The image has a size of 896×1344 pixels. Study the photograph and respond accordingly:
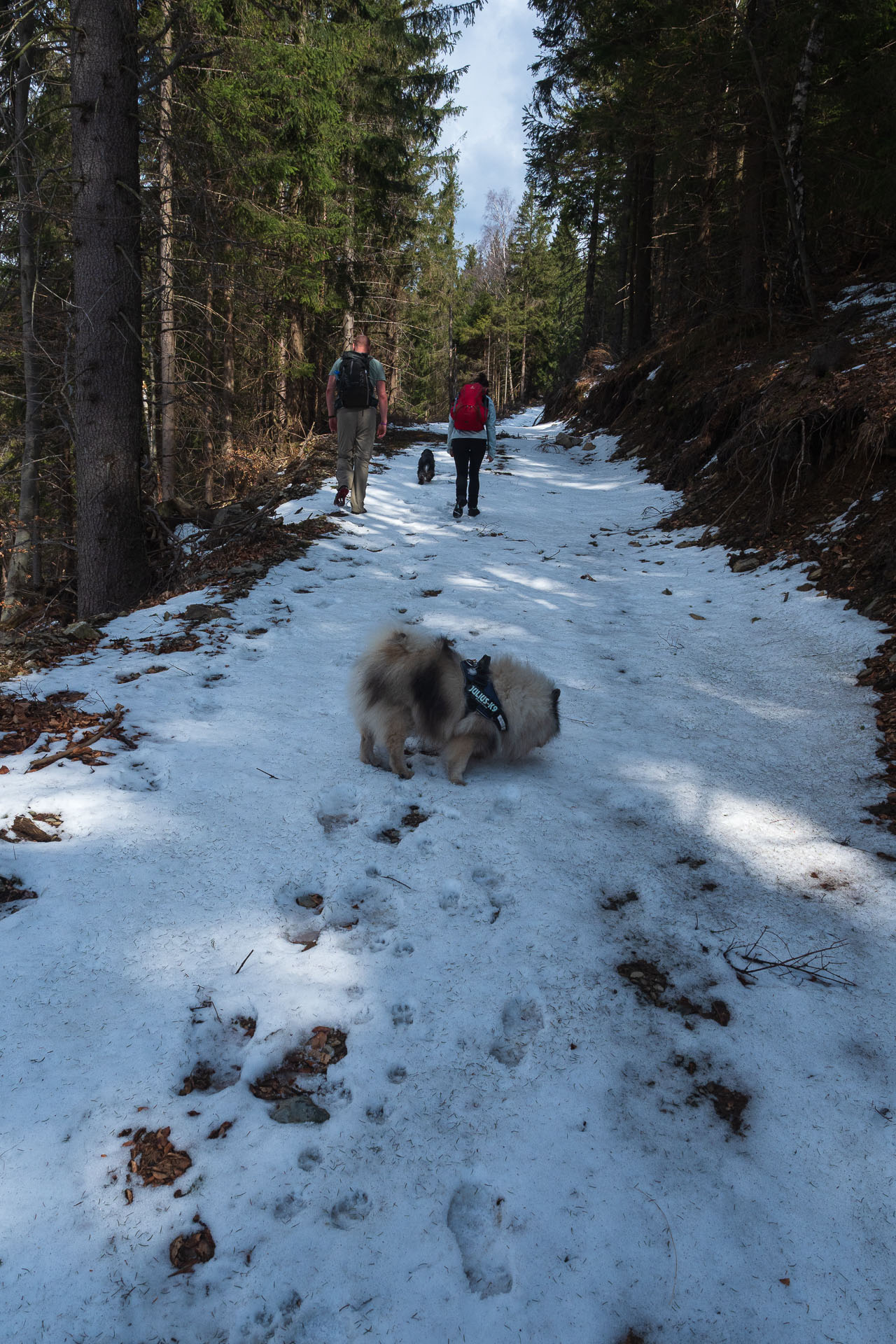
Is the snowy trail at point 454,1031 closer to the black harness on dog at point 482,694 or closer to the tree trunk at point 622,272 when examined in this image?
the black harness on dog at point 482,694

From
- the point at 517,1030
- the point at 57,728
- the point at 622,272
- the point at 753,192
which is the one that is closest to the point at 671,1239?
the point at 517,1030

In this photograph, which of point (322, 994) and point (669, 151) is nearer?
point (322, 994)

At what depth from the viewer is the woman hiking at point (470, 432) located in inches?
417

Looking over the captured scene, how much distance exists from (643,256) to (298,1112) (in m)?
23.4

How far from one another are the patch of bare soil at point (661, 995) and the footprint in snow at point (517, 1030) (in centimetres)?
44

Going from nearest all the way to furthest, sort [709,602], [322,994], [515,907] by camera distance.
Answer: [322,994]
[515,907]
[709,602]

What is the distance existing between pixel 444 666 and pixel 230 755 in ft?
4.73

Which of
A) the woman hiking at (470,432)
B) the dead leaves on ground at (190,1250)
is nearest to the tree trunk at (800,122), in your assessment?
the woman hiking at (470,432)

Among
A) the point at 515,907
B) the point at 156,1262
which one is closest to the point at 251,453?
the point at 515,907

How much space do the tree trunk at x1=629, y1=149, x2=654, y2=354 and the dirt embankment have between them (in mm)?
7106

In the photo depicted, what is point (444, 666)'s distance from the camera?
4.30 m

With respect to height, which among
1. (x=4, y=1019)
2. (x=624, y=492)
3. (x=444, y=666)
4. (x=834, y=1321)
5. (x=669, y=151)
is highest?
(x=669, y=151)

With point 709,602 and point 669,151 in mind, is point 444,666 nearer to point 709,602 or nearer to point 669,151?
point 709,602

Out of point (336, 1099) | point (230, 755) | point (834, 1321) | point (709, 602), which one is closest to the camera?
point (834, 1321)
